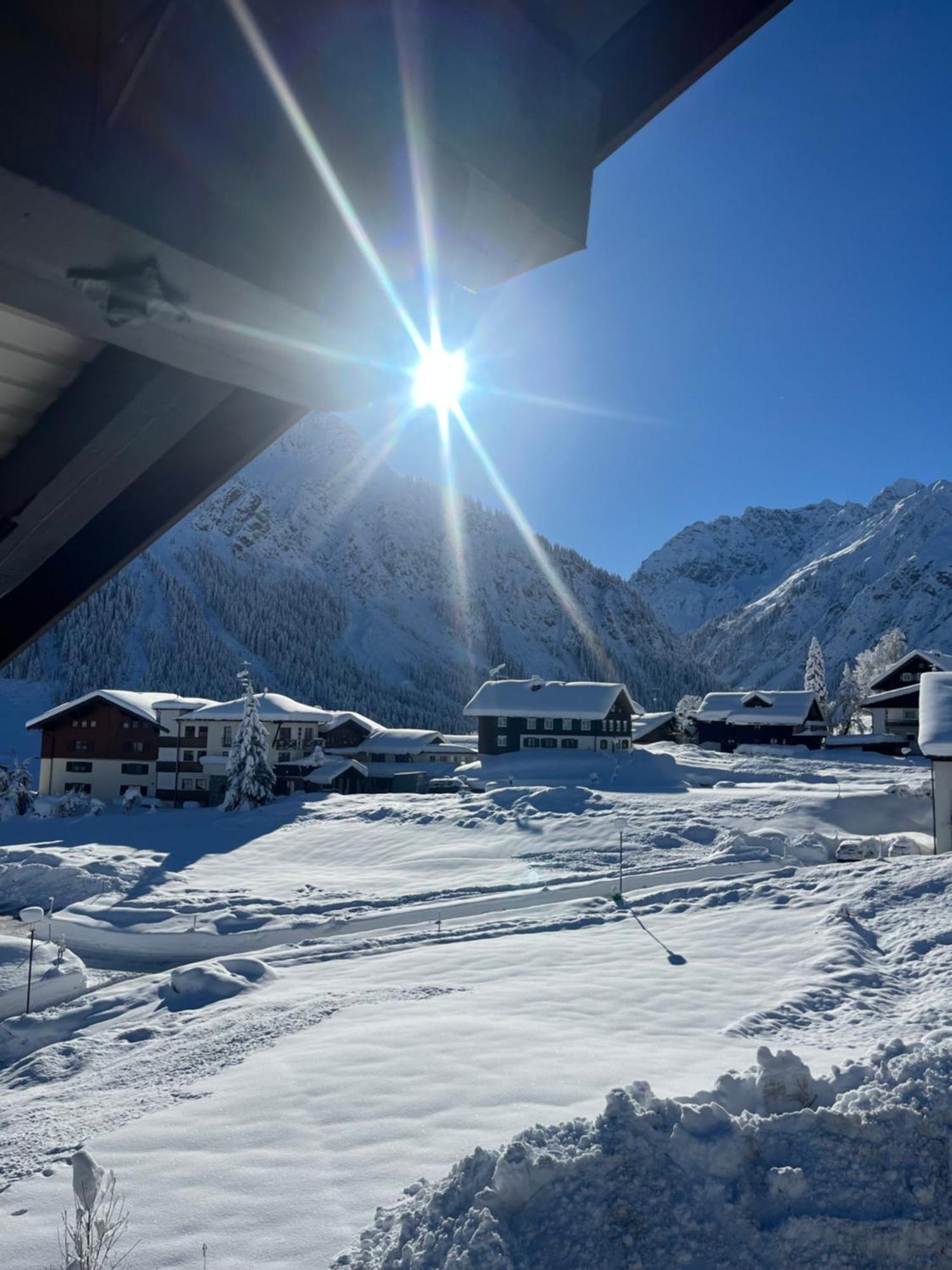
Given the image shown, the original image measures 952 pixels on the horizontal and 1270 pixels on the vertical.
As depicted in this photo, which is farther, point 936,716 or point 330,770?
point 330,770

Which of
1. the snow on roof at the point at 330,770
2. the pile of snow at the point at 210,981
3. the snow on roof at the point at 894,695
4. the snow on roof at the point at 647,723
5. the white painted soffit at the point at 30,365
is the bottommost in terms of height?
the pile of snow at the point at 210,981

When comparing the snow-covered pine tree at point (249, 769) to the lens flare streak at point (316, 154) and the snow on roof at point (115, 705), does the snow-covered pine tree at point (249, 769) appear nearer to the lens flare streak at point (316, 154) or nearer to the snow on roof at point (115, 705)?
the snow on roof at point (115, 705)

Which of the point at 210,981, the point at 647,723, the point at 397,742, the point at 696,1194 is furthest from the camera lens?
the point at 647,723

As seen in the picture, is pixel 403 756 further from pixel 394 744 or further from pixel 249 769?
pixel 249 769

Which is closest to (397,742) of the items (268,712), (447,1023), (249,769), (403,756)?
(403,756)

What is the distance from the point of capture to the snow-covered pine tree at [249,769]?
154 ft

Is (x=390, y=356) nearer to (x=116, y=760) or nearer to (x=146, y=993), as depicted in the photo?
(x=146, y=993)

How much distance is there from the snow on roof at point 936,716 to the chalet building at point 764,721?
4311 centimetres

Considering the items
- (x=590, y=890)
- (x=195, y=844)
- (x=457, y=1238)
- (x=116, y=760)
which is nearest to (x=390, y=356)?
(x=457, y=1238)

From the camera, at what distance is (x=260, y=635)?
192m

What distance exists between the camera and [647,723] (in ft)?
259

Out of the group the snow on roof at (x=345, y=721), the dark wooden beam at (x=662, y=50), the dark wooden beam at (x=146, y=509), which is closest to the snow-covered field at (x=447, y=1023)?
the dark wooden beam at (x=146, y=509)

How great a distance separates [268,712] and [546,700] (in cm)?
2208

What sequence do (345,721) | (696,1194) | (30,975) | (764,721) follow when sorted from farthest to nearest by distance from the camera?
(764,721), (345,721), (30,975), (696,1194)
